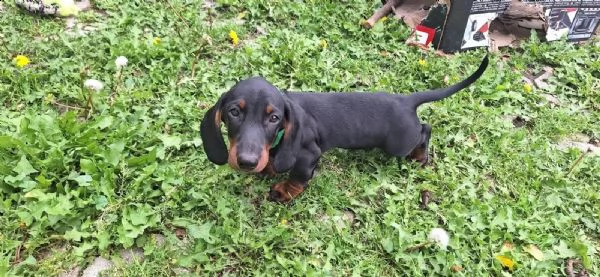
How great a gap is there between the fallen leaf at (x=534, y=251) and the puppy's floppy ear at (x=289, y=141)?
1.58 metres

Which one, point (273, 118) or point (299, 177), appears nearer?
point (273, 118)

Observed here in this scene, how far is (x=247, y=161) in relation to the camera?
239 centimetres

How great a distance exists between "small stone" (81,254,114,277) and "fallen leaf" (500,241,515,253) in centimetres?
228

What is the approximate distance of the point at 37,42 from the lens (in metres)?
3.90

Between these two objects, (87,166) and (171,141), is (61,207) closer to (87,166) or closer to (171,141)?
(87,166)

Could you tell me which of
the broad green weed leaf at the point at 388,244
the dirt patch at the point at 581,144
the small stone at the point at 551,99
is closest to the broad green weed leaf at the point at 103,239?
the broad green weed leaf at the point at 388,244

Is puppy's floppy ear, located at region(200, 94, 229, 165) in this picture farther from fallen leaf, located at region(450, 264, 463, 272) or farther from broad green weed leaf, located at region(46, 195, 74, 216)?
fallen leaf, located at region(450, 264, 463, 272)

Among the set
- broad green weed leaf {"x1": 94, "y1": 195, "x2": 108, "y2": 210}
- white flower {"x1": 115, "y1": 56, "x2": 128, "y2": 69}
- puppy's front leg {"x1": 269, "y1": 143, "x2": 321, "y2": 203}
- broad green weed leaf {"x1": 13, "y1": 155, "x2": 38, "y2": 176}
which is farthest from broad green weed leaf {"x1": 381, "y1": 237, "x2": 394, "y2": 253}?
white flower {"x1": 115, "y1": 56, "x2": 128, "y2": 69}

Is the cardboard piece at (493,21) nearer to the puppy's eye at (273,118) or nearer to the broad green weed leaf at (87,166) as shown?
the puppy's eye at (273,118)

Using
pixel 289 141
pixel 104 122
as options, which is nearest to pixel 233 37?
pixel 104 122

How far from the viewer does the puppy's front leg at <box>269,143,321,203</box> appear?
2.93 m

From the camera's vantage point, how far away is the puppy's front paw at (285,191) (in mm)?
3066

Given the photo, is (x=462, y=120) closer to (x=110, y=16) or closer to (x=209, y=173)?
(x=209, y=173)

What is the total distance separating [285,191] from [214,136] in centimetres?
63
